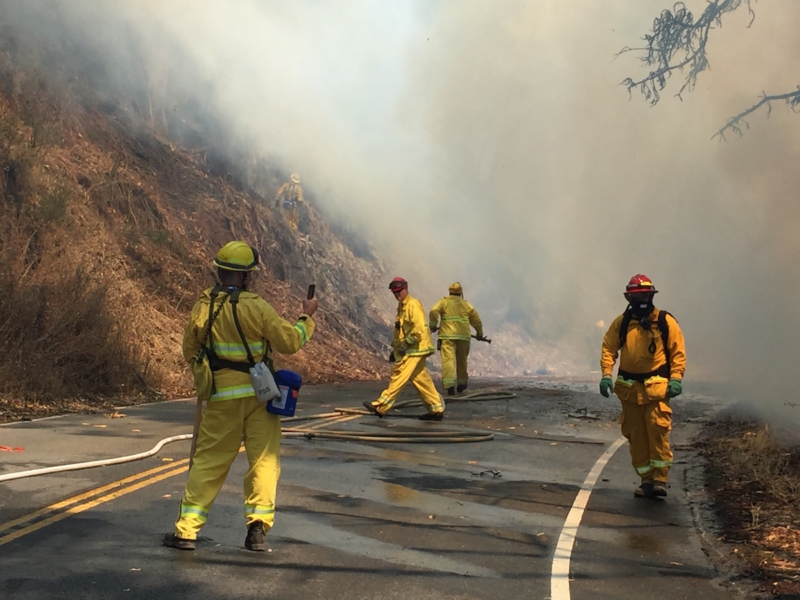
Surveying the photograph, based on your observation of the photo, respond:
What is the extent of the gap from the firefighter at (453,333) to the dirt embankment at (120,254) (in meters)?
4.09

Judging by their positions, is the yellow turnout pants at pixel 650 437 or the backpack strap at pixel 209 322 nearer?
the backpack strap at pixel 209 322

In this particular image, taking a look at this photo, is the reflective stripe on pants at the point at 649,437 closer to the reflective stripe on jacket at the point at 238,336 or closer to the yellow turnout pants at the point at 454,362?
the reflective stripe on jacket at the point at 238,336

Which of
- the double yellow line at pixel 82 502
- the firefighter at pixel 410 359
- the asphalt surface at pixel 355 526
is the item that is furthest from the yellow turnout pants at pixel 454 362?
the double yellow line at pixel 82 502

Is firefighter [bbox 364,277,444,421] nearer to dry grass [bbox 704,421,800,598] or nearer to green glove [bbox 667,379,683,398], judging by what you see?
dry grass [bbox 704,421,800,598]

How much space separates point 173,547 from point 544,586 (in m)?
2.15

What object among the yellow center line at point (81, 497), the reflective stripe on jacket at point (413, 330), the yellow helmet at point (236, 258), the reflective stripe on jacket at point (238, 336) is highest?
the reflective stripe on jacket at point (413, 330)

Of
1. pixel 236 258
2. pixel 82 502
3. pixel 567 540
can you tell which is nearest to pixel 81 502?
pixel 82 502

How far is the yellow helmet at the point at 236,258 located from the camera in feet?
18.5

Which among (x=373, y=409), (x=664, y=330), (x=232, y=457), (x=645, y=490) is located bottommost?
(x=645, y=490)

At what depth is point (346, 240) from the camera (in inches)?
1336

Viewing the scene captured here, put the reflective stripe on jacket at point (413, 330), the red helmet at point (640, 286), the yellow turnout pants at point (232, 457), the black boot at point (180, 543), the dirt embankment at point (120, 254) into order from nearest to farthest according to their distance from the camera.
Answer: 1. the black boot at point (180, 543)
2. the yellow turnout pants at point (232, 457)
3. the red helmet at point (640, 286)
4. the reflective stripe on jacket at point (413, 330)
5. the dirt embankment at point (120, 254)

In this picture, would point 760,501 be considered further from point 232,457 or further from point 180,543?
point 180,543

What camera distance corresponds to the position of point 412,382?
1240cm

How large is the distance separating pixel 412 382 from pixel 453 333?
148 inches
